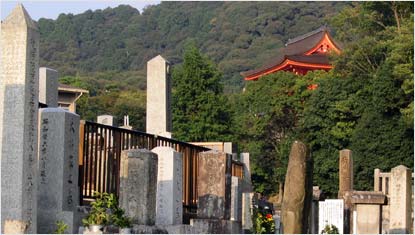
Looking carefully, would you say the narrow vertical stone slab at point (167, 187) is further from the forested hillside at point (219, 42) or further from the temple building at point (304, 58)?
the forested hillside at point (219, 42)

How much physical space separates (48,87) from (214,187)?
336 cm

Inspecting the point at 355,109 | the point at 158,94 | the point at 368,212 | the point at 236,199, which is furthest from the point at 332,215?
the point at 355,109

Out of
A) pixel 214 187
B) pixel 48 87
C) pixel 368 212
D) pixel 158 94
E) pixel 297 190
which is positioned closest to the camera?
pixel 214 187

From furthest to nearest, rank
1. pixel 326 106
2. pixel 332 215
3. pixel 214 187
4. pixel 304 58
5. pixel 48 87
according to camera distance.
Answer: pixel 304 58, pixel 326 106, pixel 332 215, pixel 48 87, pixel 214 187

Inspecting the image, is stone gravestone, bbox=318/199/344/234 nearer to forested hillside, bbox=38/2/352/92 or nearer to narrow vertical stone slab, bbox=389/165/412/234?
narrow vertical stone slab, bbox=389/165/412/234

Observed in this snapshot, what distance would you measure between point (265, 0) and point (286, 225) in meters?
178

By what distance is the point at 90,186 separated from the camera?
1989 cm

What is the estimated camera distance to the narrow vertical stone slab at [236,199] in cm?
2289

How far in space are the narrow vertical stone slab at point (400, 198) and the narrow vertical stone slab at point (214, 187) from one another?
9141mm

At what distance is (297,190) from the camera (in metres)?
20.3

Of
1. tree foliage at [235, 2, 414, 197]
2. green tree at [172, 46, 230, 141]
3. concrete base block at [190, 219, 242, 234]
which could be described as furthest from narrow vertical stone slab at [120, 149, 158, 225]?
green tree at [172, 46, 230, 141]

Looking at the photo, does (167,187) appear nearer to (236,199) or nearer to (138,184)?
(138,184)

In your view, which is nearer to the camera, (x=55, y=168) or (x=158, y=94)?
(x=55, y=168)

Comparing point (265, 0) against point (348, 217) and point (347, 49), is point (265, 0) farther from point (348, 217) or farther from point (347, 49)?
point (348, 217)
